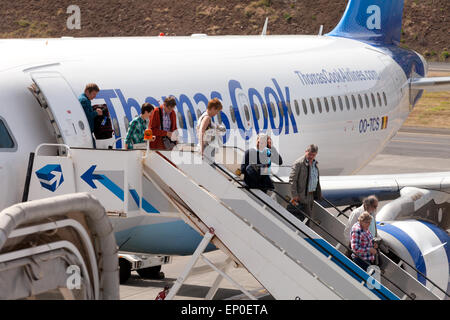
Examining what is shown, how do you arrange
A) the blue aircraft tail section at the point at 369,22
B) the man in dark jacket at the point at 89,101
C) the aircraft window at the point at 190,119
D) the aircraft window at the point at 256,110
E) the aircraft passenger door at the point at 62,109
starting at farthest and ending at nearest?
the blue aircraft tail section at the point at 369,22 < the aircraft window at the point at 256,110 < the aircraft window at the point at 190,119 < the man in dark jacket at the point at 89,101 < the aircraft passenger door at the point at 62,109

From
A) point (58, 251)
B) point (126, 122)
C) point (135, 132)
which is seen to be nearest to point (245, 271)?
point (126, 122)

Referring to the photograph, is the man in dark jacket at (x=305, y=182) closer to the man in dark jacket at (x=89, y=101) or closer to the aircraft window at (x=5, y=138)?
the man in dark jacket at (x=89, y=101)

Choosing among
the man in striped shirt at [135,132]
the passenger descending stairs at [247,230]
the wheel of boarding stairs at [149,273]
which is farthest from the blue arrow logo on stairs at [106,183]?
the wheel of boarding stairs at [149,273]

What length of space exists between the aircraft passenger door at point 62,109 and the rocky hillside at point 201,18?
7612 centimetres

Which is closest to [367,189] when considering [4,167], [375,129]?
[375,129]

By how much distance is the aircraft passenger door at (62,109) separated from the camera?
35.8ft

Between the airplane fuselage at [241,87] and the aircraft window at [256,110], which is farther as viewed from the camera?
the aircraft window at [256,110]

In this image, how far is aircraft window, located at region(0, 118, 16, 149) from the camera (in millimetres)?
10328

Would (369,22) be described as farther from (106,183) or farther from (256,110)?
(106,183)

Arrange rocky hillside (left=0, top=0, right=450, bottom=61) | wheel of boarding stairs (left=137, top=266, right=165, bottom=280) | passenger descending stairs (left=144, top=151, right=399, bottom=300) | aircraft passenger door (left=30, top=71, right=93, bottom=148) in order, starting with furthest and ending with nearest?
rocky hillside (left=0, top=0, right=450, bottom=61), wheel of boarding stairs (left=137, top=266, right=165, bottom=280), aircraft passenger door (left=30, top=71, right=93, bottom=148), passenger descending stairs (left=144, top=151, right=399, bottom=300)

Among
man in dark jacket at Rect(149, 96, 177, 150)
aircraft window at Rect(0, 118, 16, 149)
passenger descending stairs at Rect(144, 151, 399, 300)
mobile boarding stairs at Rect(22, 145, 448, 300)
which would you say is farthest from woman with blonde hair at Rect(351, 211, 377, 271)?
aircraft window at Rect(0, 118, 16, 149)

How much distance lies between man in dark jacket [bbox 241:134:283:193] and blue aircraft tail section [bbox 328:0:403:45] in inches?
514

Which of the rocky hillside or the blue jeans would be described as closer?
the blue jeans

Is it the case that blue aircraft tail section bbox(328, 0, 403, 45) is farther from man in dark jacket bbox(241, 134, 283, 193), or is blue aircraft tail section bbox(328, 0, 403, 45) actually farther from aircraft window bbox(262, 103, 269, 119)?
man in dark jacket bbox(241, 134, 283, 193)
